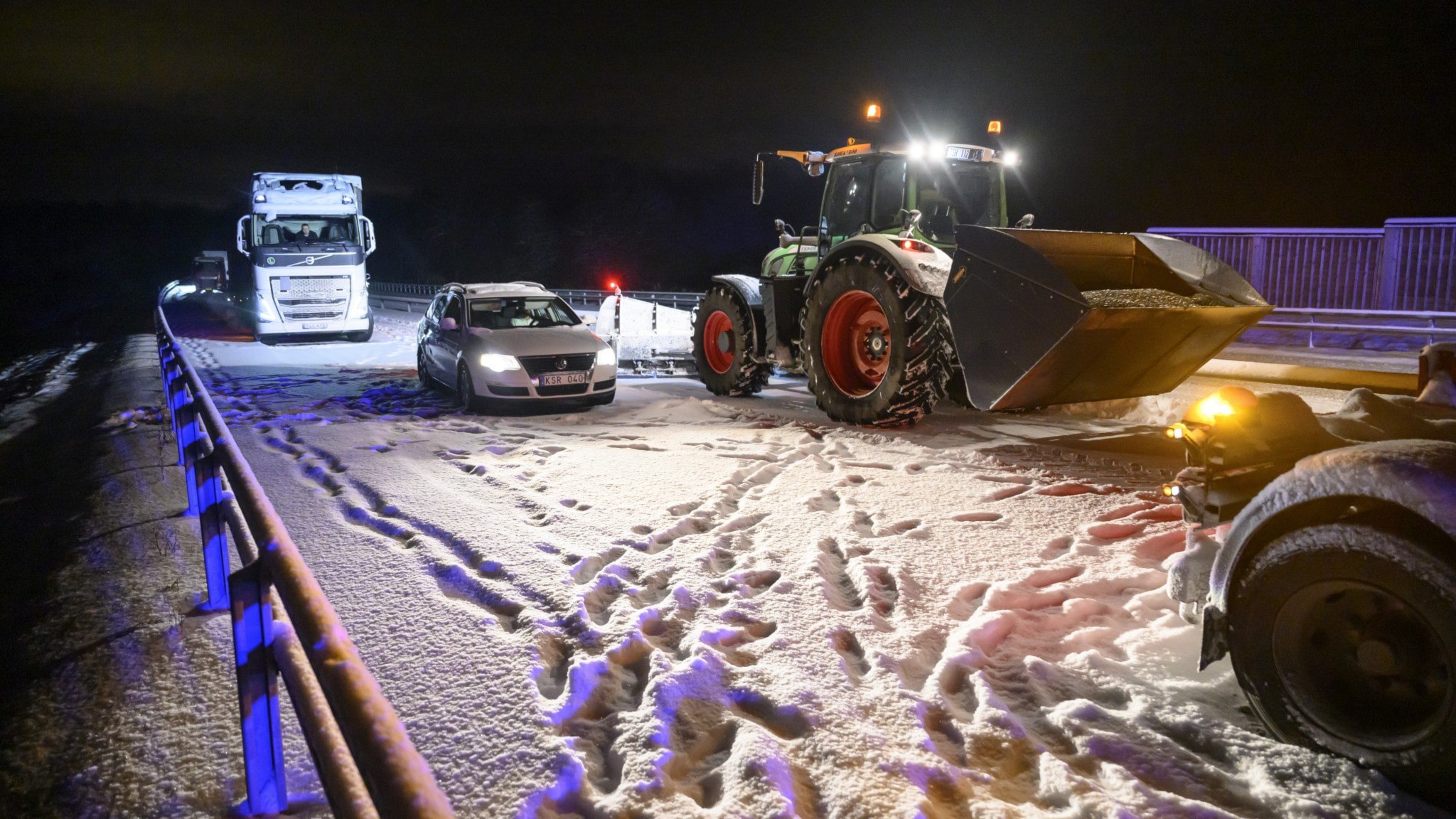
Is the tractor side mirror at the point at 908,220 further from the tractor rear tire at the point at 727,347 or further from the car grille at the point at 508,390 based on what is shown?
the car grille at the point at 508,390

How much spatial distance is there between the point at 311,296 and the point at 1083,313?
61.8ft

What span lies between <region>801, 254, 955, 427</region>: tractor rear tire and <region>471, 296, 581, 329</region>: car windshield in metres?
4.23

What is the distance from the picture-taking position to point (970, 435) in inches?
336

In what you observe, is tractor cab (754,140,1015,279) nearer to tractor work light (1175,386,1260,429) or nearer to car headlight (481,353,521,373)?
car headlight (481,353,521,373)

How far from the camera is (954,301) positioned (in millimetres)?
6957

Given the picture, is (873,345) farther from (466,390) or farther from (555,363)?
(466,390)

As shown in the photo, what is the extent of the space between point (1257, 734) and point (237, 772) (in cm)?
359

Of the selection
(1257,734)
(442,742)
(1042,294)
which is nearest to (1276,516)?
(1257,734)

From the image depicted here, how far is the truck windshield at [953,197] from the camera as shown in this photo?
909 centimetres

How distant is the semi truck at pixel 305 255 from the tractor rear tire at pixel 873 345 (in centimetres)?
1504

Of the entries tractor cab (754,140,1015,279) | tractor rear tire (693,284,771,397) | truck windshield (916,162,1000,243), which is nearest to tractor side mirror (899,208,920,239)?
tractor cab (754,140,1015,279)

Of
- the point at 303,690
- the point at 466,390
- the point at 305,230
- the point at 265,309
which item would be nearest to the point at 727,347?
the point at 466,390

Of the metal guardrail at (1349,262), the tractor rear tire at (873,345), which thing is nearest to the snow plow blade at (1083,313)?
the tractor rear tire at (873,345)

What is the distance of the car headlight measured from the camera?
34.1 feet
